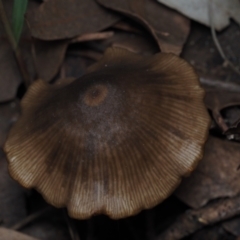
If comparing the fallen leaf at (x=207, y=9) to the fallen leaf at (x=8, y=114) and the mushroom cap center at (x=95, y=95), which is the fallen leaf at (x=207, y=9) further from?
the fallen leaf at (x=8, y=114)

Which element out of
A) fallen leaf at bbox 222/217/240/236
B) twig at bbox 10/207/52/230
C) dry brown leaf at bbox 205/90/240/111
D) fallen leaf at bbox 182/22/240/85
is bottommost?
twig at bbox 10/207/52/230

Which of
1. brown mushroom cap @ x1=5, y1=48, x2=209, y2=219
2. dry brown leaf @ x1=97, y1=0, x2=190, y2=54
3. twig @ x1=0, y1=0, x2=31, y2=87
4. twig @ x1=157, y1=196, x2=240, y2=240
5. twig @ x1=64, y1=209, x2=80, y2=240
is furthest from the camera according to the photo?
dry brown leaf @ x1=97, y1=0, x2=190, y2=54

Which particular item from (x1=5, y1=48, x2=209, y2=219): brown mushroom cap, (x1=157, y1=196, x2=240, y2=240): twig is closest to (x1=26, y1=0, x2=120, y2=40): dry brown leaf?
(x1=5, y1=48, x2=209, y2=219): brown mushroom cap

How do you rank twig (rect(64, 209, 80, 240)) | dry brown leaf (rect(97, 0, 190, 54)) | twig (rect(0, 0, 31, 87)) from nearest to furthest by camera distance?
twig (rect(64, 209, 80, 240)), twig (rect(0, 0, 31, 87)), dry brown leaf (rect(97, 0, 190, 54))

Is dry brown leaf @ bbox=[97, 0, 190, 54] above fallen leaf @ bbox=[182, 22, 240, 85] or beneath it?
above

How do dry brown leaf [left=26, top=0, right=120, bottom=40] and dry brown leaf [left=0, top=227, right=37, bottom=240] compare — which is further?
dry brown leaf [left=26, top=0, right=120, bottom=40]

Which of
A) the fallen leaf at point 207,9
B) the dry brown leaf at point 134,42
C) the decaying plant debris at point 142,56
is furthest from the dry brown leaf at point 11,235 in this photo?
the fallen leaf at point 207,9

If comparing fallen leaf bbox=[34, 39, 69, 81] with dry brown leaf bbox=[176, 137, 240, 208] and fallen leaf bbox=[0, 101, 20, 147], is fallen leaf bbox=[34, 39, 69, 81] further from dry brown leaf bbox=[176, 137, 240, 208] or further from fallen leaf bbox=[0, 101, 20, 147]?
dry brown leaf bbox=[176, 137, 240, 208]

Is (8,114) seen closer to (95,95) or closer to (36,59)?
(36,59)

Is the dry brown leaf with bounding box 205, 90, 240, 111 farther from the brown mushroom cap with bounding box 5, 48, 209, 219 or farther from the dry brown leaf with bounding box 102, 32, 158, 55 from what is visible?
the dry brown leaf with bounding box 102, 32, 158, 55
